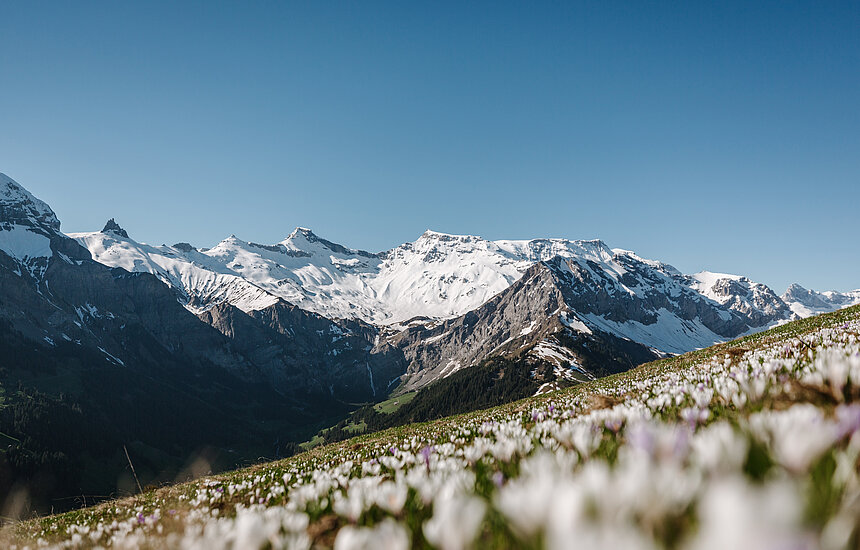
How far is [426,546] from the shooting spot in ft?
7.97

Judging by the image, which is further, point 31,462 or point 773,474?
point 31,462

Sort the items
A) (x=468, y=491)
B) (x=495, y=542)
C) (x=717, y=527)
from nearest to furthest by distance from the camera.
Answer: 1. (x=717, y=527)
2. (x=495, y=542)
3. (x=468, y=491)

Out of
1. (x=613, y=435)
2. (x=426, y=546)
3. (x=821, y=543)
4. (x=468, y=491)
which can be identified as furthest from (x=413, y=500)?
(x=821, y=543)

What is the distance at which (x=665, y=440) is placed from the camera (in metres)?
2.29

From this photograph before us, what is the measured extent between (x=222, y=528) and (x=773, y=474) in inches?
142

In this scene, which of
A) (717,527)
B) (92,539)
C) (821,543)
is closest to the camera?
(717,527)

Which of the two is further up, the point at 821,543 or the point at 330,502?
the point at 821,543

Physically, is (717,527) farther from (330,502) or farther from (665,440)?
(330,502)

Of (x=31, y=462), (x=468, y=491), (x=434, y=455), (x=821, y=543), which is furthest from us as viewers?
(x=31, y=462)

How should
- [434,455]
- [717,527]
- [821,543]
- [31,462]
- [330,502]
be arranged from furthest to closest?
[31,462] → [434,455] → [330,502] → [821,543] → [717,527]

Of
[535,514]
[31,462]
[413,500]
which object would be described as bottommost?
[31,462]

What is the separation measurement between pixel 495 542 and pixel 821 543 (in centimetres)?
131

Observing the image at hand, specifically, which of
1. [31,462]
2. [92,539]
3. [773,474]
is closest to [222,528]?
[773,474]

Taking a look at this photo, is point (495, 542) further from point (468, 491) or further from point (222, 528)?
point (222, 528)
